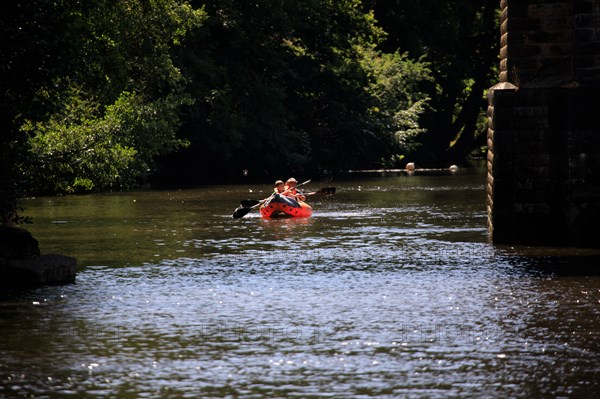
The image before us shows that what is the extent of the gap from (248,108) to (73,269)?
40.0 m

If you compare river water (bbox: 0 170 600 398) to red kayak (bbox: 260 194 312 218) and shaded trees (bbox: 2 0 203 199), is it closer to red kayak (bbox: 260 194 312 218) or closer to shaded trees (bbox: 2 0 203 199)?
red kayak (bbox: 260 194 312 218)

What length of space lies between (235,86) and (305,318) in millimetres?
43702

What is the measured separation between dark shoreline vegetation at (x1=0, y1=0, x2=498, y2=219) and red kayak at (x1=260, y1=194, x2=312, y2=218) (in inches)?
207

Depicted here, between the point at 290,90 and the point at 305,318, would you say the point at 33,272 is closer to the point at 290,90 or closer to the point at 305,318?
the point at 305,318

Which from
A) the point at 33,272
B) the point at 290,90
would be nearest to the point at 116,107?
the point at 290,90

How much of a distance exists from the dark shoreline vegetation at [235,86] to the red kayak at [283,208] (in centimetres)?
525

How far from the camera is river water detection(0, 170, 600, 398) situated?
1074 cm

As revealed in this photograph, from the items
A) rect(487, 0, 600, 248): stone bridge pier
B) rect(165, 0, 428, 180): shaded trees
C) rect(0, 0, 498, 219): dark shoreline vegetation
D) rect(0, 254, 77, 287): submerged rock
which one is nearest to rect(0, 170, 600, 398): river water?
rect(0, 254, 77, 287): submerged rock

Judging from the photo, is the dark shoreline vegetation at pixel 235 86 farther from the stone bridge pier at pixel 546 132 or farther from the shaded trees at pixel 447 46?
the stone bridge pier at pixel 546 132

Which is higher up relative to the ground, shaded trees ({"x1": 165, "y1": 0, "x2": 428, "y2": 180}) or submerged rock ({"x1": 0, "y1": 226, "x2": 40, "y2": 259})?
shaded trees ({"x1": 165, "y1": 0, "x2": 428, "y2": 180})

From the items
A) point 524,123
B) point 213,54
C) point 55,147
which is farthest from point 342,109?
point 524,123

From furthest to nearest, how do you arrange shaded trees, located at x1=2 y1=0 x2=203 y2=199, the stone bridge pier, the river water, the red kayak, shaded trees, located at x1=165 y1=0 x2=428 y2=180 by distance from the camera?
shaded trees, located at x1=165 y1=0 x2=428 y2=180, shaded trees, located at x1=2 y1=0 x2=203 y2=199, the red kayak, the stone bridge pier, the river water

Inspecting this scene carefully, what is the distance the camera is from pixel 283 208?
31.2 meters

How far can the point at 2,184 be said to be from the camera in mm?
18781
